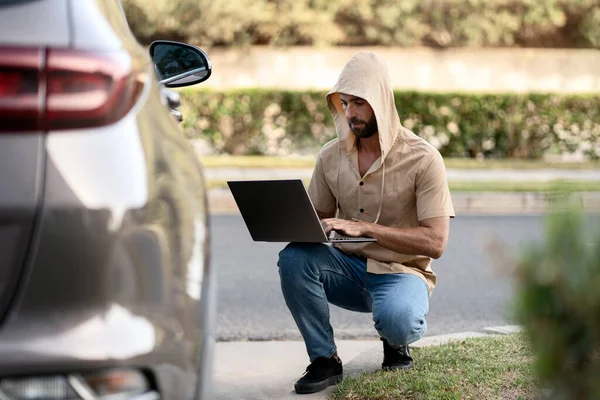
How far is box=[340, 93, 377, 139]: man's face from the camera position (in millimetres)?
4297

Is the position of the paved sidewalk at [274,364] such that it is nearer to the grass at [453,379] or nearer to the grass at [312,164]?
the grass at [453,379]

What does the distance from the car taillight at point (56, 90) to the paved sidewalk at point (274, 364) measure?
2.35m

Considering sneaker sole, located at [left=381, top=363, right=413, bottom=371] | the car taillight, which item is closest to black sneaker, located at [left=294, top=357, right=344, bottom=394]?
sneaker sole, located at [left=381, top=363, right=413, bottom=371]

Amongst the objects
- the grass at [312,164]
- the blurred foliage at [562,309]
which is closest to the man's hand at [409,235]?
the blurred foliage at [562,309]

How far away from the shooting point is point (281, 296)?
6.76 m

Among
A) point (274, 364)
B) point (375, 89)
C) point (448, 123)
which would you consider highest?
point (375, 89)

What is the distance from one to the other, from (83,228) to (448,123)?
52.7ft

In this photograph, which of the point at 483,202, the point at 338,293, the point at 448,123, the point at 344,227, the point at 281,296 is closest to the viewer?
the point at 344,227

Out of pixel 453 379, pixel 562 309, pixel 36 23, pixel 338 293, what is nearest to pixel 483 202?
pixel 338 293

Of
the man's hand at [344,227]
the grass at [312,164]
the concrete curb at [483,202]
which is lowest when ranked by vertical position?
the grass at [312,164]

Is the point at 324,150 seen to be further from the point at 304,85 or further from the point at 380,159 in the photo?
the point at 304,85

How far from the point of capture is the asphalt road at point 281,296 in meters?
5.73

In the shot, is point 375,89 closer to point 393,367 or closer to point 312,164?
point 393,367

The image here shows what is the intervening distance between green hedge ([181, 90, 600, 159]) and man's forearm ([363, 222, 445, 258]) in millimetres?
13164
